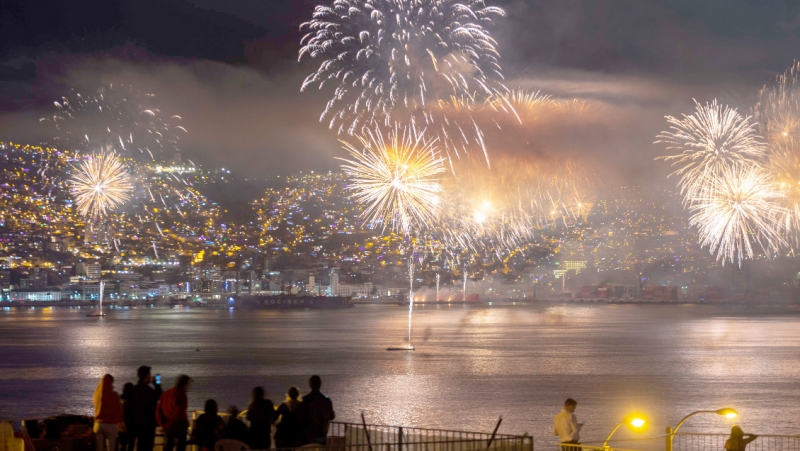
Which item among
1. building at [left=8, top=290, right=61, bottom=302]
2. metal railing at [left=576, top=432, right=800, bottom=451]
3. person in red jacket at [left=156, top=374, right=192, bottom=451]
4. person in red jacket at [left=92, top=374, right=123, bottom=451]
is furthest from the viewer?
building at [left=8, top=290, right=61, bottom=302]

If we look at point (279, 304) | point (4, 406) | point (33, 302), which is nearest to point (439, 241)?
point (279, 304)

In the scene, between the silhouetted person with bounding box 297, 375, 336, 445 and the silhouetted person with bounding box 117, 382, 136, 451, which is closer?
the silhouetted person with bounding box 297, 375, 336, 445

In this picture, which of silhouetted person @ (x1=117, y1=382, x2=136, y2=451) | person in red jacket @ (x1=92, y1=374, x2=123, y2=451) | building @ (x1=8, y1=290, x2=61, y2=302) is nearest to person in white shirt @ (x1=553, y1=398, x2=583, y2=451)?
silhouetted person @ (x1=117, y1=382, x2=136, y2=451)

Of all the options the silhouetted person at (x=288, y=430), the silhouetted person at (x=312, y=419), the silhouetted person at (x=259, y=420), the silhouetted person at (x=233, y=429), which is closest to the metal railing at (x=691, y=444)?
the silhouetted person at (x=312, y=419)

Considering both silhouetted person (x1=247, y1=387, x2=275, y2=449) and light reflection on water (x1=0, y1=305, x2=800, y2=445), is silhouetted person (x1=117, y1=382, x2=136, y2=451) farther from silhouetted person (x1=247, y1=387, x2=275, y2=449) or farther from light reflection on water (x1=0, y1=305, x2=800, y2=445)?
light reflection on water (x1=0, y1=305, x2=800, y2=445)

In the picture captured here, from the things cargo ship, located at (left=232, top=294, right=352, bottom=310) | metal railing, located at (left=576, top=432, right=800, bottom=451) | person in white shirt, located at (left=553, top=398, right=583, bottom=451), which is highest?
cargo ship, located at (left=232, top=294, right=352, bottom=310)

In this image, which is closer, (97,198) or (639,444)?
(639,444)

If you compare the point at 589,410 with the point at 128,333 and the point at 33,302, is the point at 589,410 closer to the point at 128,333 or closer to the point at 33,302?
the point at 128,333

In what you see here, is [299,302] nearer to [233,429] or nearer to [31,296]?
[31,296]

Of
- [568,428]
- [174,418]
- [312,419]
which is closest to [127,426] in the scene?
[174,418]
